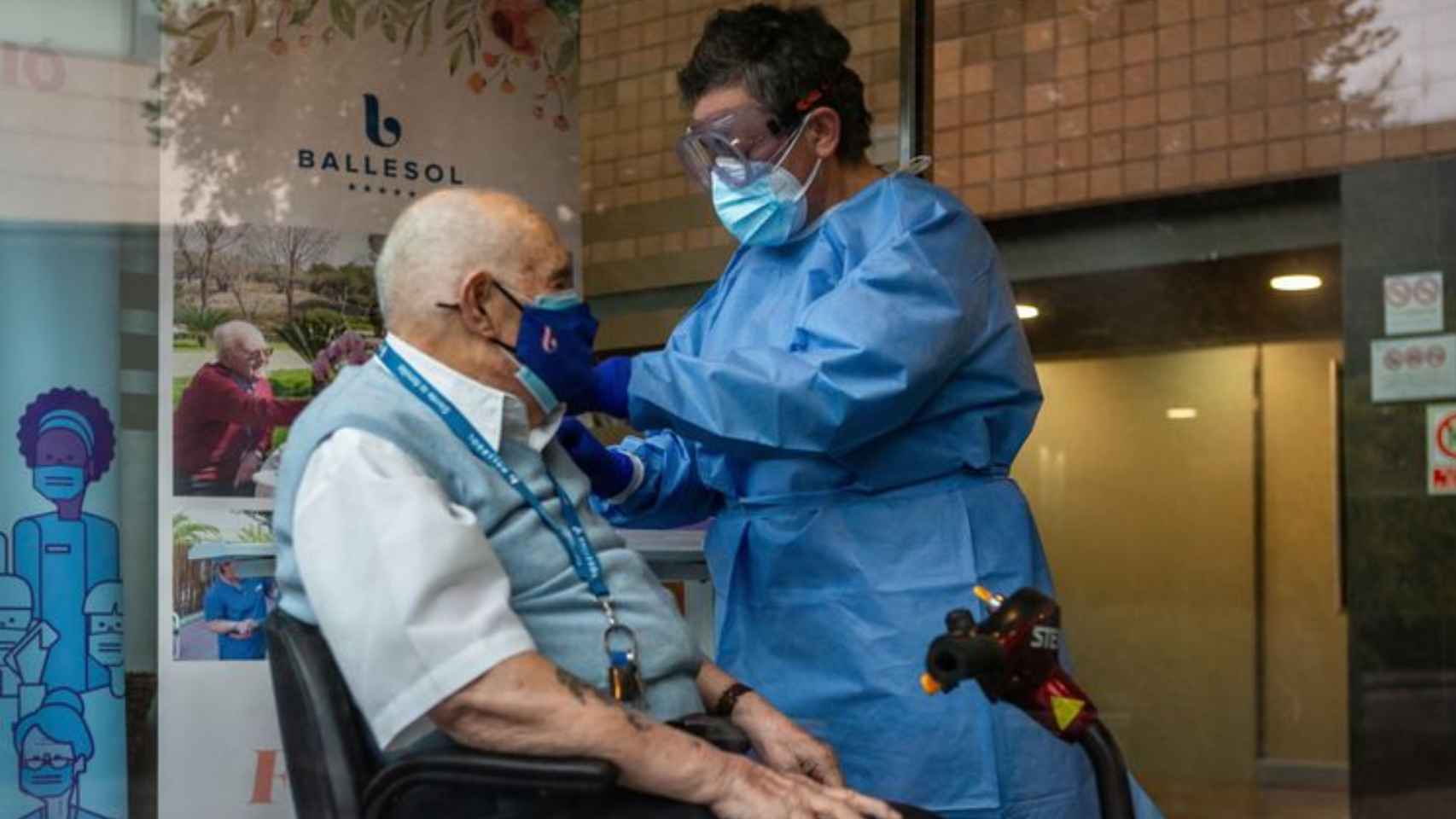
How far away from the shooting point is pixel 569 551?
2.31m

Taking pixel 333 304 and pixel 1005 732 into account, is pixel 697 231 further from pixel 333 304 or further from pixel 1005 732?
pixel 1005 732

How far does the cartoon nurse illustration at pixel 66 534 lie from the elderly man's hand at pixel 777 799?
161cm

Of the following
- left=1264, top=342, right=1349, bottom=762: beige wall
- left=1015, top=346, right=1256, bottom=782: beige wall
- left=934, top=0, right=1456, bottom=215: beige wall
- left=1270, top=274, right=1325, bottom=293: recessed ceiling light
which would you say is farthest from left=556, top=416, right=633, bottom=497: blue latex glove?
left=1015, top=346, right=1256, bottom=782: beige wall

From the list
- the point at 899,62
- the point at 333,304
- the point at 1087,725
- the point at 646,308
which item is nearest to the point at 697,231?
the point at 646,308

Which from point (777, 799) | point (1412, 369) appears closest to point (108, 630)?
point (777, 799)

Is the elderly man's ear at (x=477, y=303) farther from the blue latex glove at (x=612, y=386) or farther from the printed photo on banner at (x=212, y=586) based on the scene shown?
the printed photo on banner at (x=212, y=586)

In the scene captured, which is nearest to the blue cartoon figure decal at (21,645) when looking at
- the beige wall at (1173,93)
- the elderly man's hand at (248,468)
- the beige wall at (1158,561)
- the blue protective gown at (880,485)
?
the elderly man's hand at (248,468)

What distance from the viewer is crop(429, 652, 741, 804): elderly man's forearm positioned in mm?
2047

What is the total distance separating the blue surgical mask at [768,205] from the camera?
9.39 feet

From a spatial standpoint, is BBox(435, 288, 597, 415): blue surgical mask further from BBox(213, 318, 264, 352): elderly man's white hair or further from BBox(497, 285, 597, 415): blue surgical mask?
BBox(213, 318, 264, 352): elderly man's white hair

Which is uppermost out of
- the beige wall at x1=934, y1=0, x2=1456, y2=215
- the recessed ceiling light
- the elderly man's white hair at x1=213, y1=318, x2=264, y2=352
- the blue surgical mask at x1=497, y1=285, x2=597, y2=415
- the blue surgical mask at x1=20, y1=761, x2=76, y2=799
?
the beige wall at x1=934, y1=0, x2=1456, y2=215

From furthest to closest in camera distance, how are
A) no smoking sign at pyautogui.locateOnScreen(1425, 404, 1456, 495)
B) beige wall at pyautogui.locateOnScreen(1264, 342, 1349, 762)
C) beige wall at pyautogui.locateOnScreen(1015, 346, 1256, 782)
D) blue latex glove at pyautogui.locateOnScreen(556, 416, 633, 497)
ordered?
beige wall at pyautogui.locateOnScreen(1015, 346, 1256, 782), beige wall at pyautogui.locateOnScreen(1264, 342, 1349, 762), no smoking sign at pyautogui.locateOnScreen(1425, 404, 1456, 495), blue latex glove at pyautogui.locateOnScreen(556, 416, 633, 497)

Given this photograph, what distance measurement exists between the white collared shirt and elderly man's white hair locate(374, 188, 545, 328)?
0.82 feet

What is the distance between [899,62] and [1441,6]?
1.48 metres
